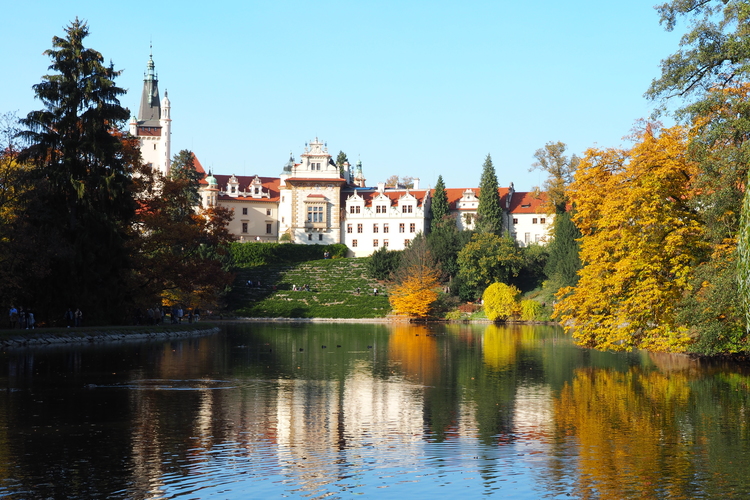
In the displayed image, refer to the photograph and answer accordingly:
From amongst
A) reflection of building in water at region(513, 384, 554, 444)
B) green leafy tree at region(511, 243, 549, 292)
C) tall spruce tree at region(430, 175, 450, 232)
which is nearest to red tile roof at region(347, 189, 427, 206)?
tall spruce tree at region(430, 175, 450, 232)

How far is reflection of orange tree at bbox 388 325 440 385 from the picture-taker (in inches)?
933

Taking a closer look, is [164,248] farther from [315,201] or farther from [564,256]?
[315,201]

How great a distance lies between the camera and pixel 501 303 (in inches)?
2323

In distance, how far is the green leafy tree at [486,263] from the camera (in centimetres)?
6712

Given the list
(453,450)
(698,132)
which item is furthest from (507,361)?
(453,450)

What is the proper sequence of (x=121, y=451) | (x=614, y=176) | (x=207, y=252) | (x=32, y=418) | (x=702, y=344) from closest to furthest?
(x=121, y=451) → (x=32, y=418) → (x=702, y=344) → (x=614, y=176) → (x=207, y=252)

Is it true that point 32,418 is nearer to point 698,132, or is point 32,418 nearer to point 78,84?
point 698,132

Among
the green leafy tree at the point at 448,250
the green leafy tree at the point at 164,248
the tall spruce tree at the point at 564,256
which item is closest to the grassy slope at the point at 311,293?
the green leafy tree at the point at 448,250

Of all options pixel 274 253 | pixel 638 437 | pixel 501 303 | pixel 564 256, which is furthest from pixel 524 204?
pixel 638 437

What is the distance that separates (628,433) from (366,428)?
454cm

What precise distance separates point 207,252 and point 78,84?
31.9 metres

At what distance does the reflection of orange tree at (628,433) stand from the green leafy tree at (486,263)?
4389cm

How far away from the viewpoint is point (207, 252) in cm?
6469

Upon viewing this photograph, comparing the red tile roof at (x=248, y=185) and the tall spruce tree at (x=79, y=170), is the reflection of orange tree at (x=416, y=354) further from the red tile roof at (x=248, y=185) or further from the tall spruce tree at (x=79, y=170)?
the red tile roof at (x=248, y=185)
